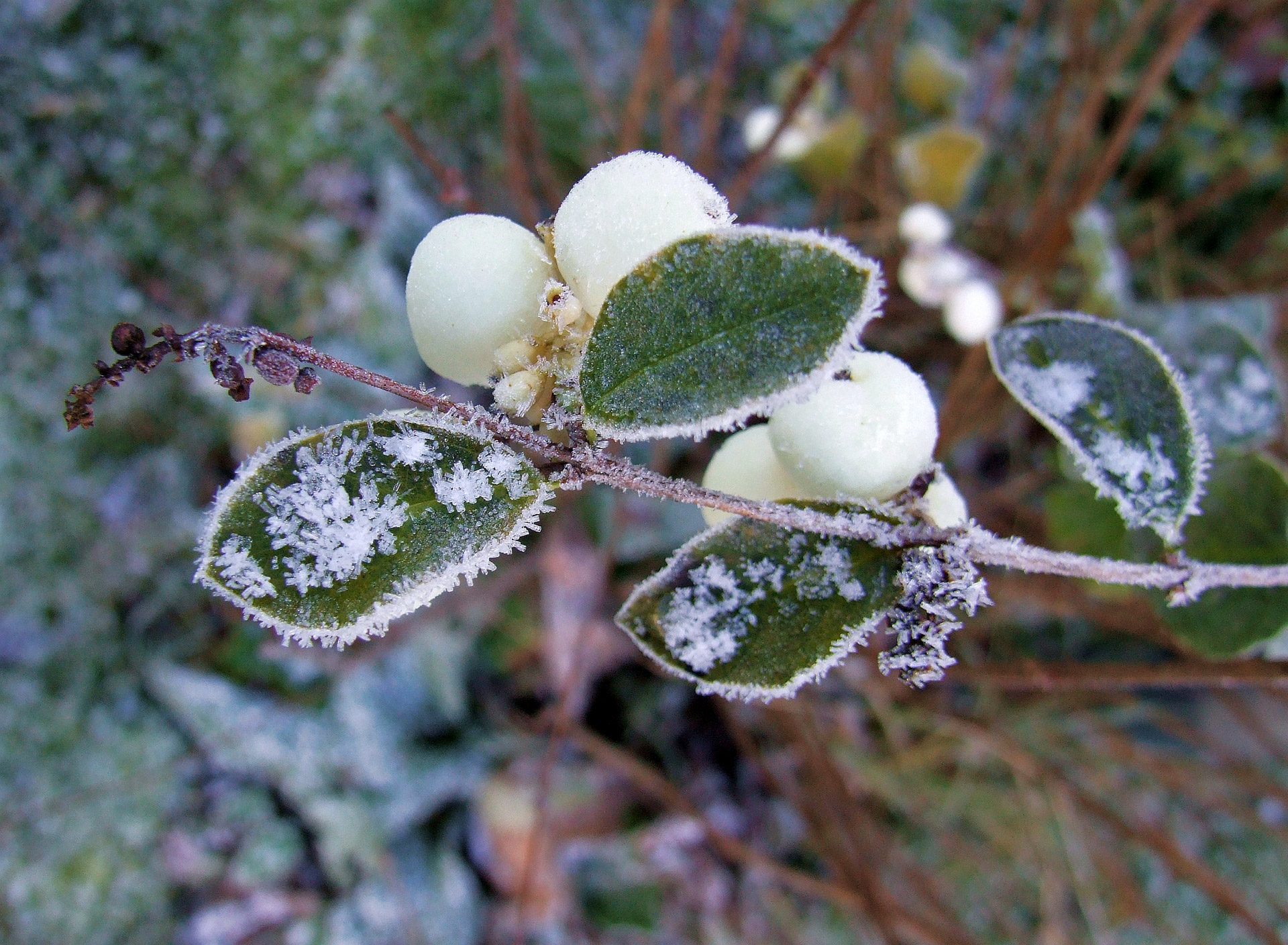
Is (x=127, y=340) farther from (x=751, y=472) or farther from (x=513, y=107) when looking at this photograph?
(x=513, y=107)

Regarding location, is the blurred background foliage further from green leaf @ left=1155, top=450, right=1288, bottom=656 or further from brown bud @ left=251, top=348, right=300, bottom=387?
brown bud @ left=251, top=348, right=300, bottom=387

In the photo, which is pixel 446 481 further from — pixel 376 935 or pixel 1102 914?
pixel 1102 914

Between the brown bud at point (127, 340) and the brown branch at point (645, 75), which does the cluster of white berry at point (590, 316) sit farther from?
the brown branch at point (645, 75)

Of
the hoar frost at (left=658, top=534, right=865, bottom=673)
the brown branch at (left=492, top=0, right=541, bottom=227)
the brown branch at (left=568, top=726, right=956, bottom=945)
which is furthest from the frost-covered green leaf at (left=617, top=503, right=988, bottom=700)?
the brown branch at (left=568, top=726, right=956, bottom=945)

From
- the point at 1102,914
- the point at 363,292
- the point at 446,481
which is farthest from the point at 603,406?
the point at 1102,914

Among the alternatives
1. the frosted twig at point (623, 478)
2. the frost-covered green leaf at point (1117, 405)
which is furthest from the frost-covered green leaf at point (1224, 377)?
the frosted twig at point (623, 478)

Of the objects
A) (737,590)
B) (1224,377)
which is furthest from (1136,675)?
(737,590)
